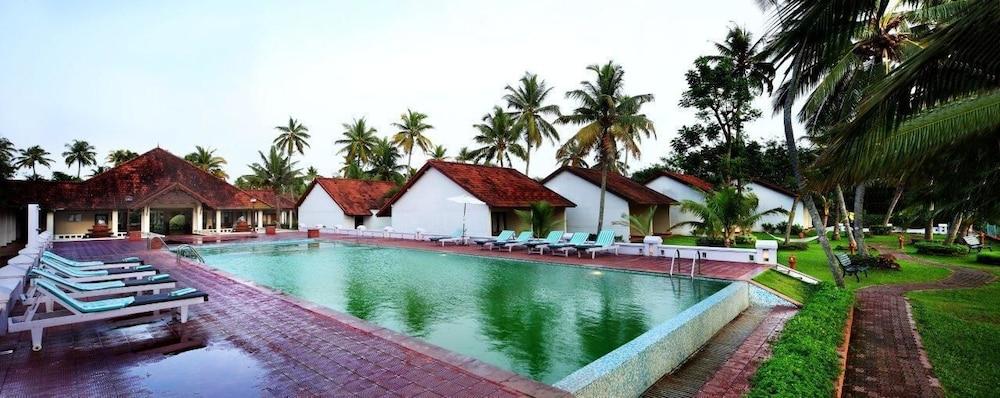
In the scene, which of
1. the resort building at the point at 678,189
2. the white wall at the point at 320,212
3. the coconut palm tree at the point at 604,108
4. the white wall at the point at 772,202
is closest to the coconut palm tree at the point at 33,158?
the white wall at the point at 320,212

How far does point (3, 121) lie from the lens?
24484 millimetres

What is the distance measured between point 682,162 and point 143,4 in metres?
31.6

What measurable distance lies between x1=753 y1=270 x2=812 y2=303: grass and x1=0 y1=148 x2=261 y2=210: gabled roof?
31.4 m

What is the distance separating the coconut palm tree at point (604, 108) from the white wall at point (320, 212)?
731 inches

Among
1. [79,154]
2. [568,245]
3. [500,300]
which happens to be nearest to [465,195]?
[568,245]

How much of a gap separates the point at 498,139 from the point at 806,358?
34.0 meters

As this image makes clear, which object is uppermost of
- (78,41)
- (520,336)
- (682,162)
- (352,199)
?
(78,41)

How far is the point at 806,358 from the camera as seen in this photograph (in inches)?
199

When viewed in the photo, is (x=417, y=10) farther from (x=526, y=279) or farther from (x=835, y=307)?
(x=835, y=307)

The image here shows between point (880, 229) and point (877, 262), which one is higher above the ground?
point (880, 229)

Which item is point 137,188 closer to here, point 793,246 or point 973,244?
point 793,246

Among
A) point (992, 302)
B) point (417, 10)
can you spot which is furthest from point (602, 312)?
point (417, 10)

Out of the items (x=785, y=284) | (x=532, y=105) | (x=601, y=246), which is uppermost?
(x=532, y=105)

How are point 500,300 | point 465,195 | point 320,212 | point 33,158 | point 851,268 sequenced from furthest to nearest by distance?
point 33,158
point 320,212
point 465,195
point 851,268
point 500,300
